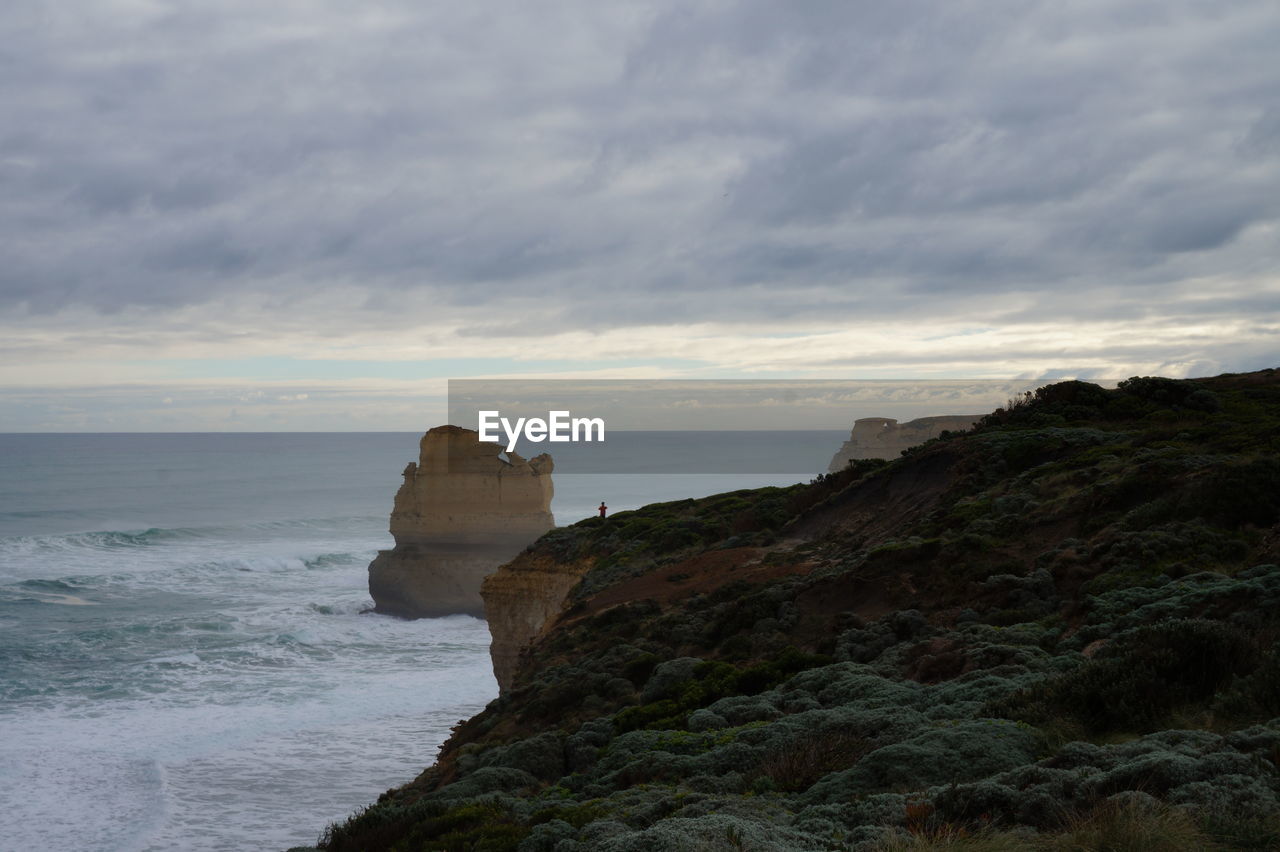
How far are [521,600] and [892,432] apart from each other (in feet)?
135

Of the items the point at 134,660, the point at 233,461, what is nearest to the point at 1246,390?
the point at 134,660

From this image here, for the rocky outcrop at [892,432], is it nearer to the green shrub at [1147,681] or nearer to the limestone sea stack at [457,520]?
the limestone sea stack at [457,520]

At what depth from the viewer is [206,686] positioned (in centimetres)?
3048

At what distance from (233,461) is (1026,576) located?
7196 inches

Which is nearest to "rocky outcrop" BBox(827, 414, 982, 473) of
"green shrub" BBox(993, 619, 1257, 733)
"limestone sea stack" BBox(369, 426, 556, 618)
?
"limestone sea stack" BBox(369, 426, 556, 618)

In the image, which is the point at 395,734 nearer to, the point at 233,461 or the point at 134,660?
the point at 134,660

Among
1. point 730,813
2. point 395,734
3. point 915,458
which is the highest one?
point 915,458

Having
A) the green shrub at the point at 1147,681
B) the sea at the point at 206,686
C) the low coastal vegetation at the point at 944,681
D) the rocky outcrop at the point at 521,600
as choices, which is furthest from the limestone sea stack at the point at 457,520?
the green shrub at the point at 1147,681

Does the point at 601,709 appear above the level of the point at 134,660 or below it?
above

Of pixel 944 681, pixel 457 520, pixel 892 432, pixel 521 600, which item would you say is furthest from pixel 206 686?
pixel 892 432

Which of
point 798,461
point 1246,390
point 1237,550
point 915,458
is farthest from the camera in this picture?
point 798,461

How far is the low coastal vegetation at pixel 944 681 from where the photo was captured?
611cm

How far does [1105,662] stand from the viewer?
829cm

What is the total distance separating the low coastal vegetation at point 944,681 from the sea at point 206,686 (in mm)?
6781
